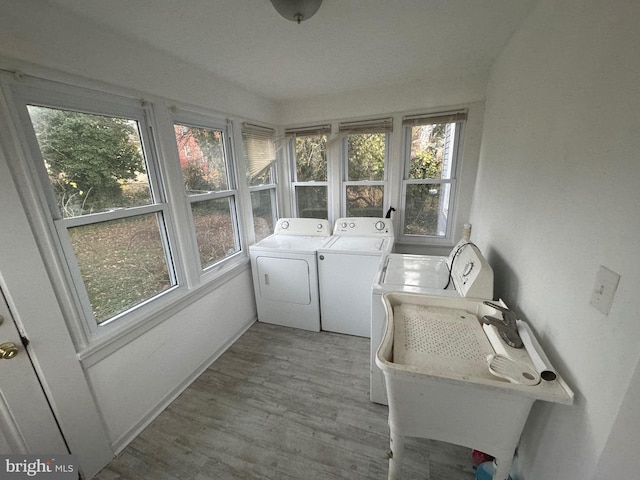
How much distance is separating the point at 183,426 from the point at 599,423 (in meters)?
2.13

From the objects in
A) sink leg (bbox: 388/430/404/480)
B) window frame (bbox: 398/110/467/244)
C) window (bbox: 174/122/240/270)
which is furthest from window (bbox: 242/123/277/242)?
sink leg (bbox: 388/430/404/480)

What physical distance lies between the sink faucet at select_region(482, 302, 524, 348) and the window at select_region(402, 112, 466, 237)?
1.93 meters

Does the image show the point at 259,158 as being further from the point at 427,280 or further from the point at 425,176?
the point at 427,280

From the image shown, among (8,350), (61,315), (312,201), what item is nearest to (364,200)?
(312,201)

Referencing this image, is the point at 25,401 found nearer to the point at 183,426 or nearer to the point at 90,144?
the point at 183,426

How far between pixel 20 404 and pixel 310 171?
9.73ft

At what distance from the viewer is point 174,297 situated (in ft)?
6.18

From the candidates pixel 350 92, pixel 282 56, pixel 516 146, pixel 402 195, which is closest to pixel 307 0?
pixel 282 56

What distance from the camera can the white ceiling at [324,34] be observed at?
1.30 m

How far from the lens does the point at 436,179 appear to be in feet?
9.23

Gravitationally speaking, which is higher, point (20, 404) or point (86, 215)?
point (86, 215)

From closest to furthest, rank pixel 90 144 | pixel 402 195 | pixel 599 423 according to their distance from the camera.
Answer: pixel 599 423, pixel 90 144, pixel 402 195

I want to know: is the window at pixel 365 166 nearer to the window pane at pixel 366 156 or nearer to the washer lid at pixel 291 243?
the window pane at pixel 366 156

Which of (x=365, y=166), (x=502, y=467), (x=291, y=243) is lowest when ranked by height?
(x=502, y=467)
